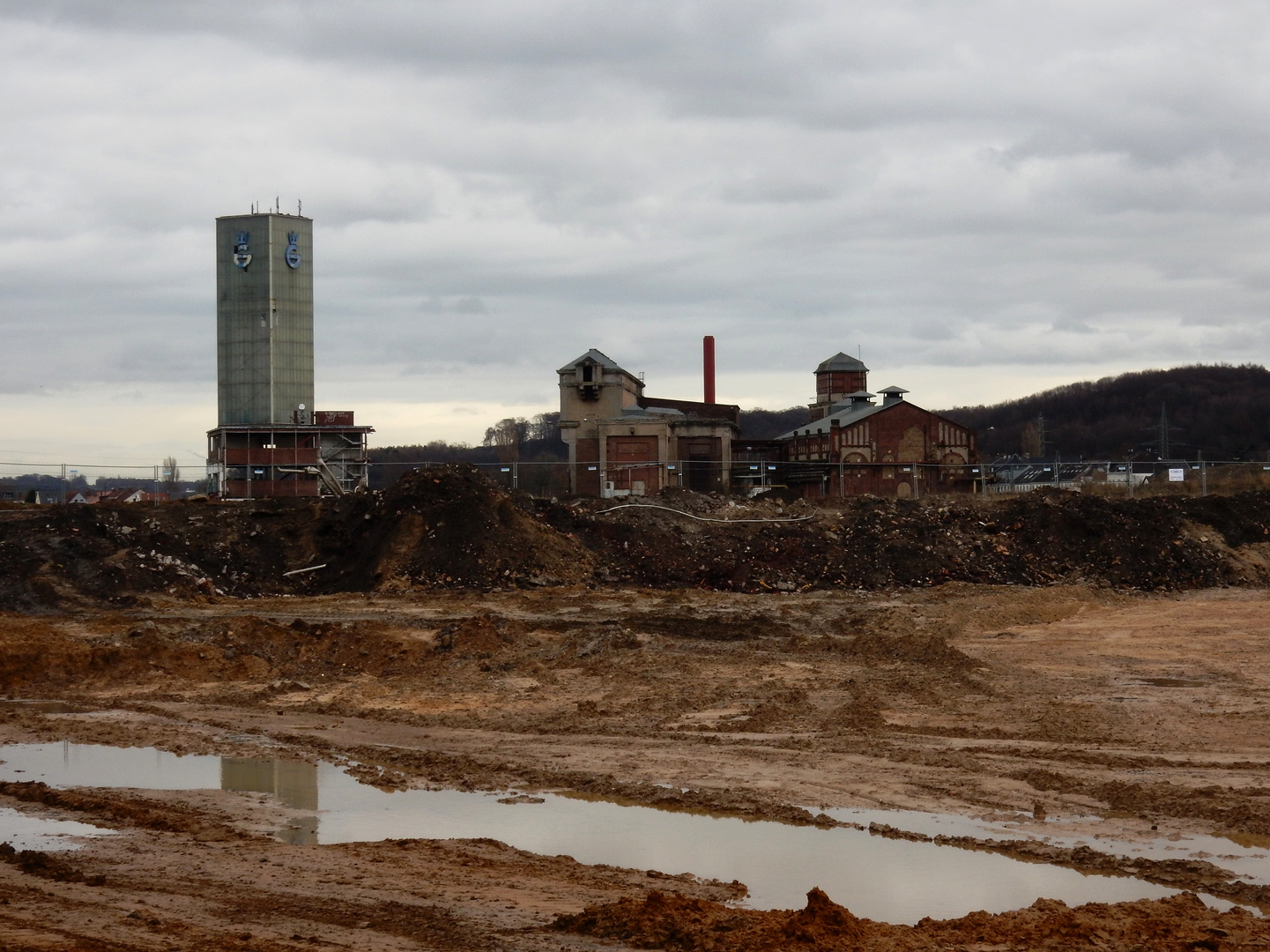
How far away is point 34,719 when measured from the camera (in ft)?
62.4

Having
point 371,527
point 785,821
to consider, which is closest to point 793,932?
Answer: point 785,821

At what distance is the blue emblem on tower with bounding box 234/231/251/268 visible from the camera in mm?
75438

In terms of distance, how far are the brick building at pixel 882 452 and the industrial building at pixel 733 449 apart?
49mm

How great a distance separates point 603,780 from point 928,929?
5.98m

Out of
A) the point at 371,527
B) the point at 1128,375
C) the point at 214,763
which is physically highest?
the point at 1128,375

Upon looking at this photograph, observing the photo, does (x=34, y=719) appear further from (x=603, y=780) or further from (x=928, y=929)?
(x=928, y=929)

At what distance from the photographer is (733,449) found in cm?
7794

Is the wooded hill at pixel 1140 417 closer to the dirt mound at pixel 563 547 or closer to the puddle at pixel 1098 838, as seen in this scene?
the dirt mound at pixel 563 547

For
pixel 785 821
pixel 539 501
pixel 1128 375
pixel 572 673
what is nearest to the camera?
pixel 785 821

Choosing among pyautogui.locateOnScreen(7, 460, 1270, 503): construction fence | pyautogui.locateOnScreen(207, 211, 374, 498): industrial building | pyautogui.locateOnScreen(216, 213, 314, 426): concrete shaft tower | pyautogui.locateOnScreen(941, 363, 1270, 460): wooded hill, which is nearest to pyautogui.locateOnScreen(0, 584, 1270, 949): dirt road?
pyautogui.locateOnScreen(7, 460, 1270, 503): construction fence

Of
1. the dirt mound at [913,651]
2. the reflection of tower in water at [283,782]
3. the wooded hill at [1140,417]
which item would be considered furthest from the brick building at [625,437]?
the wooded hill at [1140,417]

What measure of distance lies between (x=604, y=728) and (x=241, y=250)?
64326 millimetres

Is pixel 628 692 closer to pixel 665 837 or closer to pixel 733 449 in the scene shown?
pixel 665 837

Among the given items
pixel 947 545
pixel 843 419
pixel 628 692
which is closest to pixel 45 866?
pixel 628 692
